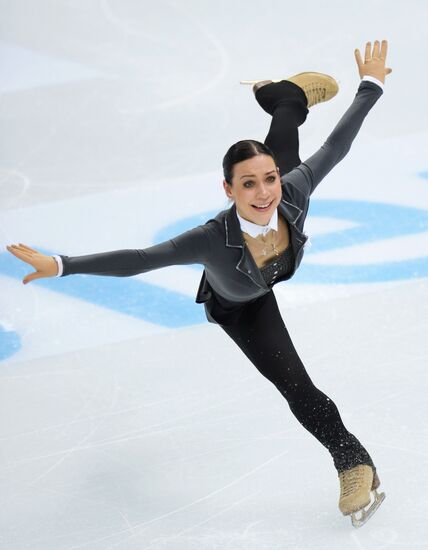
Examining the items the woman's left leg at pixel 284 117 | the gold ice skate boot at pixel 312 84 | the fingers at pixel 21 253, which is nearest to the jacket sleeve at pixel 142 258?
the fingers at pixel 21 253

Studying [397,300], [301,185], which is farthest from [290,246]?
[397,300]

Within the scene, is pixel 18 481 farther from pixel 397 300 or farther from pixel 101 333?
pixel 397 300

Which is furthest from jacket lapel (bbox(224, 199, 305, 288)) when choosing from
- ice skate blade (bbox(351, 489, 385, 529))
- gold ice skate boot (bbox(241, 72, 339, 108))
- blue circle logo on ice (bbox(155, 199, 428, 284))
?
blue circle logo on ice (bbox(155, 199, 428, 284))

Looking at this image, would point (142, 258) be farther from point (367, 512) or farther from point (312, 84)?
point (312, 84)

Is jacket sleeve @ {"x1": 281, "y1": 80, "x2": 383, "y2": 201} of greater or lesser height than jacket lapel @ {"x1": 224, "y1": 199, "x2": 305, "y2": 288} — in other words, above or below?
above

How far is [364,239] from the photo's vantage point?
6.63m

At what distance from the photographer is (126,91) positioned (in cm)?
864

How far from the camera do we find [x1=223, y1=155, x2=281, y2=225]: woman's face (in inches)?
150

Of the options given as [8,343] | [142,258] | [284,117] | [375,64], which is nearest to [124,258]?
[142,258]

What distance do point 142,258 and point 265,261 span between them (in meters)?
0.52

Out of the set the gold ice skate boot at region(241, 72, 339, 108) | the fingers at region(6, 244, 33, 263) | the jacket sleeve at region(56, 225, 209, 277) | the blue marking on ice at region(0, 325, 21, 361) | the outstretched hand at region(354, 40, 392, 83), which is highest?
the gold ice skate boot at region(241, 72, 339, 108)

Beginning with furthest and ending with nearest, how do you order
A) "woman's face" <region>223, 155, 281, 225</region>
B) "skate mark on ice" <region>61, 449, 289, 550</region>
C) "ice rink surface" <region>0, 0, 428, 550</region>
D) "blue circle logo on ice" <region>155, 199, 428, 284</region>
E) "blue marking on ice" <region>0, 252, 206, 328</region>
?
"blue circle logo on ice" <region>155, 199, 428, 284</region>
"blue marking on ice" <region>0, 252, 206, 328</region>
"ice rink surface" <region>0, 0, 428, 550</region>
"skate mark on ice" <region>61, 449, 289, 550</region>
"woman's face" <region>223, 155, 281, 225</region>

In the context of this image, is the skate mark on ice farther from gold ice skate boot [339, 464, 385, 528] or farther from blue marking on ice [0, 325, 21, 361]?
blue marking on ice [0, 325, 21, 361]

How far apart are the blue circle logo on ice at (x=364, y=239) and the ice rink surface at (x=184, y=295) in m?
0.02
